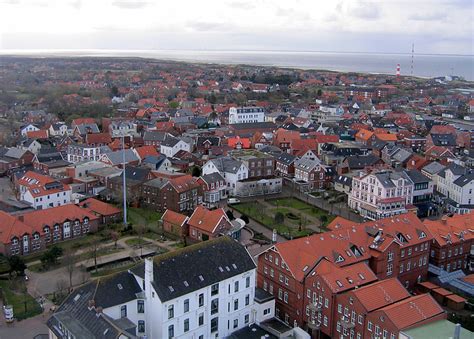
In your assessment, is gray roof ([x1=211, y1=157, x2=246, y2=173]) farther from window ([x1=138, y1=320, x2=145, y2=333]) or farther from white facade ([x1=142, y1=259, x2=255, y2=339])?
window ([x1=138, y1=320, x2=145, y2=333])

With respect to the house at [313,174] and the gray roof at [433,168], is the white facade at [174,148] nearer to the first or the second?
the house at [313,174]

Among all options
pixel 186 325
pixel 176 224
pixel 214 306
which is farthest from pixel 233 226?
pixel 186 325

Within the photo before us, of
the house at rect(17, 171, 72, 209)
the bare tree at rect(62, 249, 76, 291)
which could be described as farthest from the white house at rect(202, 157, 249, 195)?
the bare tree at rect(62, 249, 76, 291)

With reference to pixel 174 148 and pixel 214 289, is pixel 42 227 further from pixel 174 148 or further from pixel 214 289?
pixel 174 148

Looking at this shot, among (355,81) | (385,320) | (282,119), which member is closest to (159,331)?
(385,320)

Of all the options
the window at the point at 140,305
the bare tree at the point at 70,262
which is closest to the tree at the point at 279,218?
the bare tree at the point at 70,262

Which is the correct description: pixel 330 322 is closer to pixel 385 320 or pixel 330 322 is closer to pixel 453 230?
pixel 385 320
